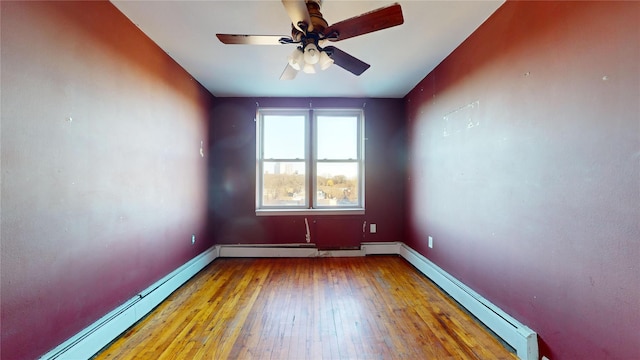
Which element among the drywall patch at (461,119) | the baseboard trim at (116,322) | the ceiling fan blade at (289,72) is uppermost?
the ceiling fan blade at (289,72)

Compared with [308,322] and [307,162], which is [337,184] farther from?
[308,322]

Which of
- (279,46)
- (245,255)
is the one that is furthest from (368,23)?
(245,255)

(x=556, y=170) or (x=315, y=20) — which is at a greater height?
(x=315, y=20)

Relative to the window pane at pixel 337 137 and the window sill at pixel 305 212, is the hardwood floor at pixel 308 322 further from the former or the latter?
the window pane at pixel 337 137

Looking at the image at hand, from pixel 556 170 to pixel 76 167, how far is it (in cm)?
294

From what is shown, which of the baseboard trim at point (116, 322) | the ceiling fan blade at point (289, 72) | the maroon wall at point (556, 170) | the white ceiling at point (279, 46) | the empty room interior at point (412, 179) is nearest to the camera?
the maroon wall at point (556, 170)

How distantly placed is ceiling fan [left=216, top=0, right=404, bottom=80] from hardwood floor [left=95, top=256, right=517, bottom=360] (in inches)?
80.3

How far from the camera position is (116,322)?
1.93 m

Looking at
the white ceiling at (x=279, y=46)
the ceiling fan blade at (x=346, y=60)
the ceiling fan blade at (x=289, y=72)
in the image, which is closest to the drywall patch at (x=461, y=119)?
the white ceiling at (x=279, y=46)

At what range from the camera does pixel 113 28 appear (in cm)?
194

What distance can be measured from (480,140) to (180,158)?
3.12 m

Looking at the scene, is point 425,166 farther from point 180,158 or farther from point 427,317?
point 180,158

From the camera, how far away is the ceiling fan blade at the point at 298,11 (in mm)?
1430

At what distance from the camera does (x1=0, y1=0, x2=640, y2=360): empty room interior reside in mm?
1293
